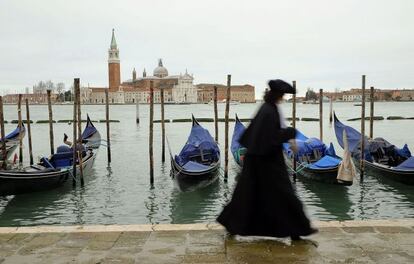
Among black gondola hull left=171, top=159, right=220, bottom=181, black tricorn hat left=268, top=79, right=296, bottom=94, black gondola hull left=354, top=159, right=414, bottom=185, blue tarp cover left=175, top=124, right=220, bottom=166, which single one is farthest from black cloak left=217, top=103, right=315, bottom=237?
blue tarp cover left=175, top=124, right=220, bottom=166

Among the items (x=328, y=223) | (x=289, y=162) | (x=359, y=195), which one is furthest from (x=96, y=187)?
(x=328, y=223)

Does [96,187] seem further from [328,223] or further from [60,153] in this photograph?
[328,223]

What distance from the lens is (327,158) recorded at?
9648 millimetres

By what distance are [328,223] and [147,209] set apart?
180 inches

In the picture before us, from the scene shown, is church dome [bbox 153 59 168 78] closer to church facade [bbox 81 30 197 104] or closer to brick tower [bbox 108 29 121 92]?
church facade [bbox 81 30 197 104]

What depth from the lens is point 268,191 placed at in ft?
10.8

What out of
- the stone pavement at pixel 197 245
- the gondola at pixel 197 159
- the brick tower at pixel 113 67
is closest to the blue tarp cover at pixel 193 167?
the gondola at pixel 197 159

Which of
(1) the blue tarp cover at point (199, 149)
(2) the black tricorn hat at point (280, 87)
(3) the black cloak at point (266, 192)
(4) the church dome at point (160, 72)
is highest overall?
(4) the church dome at point (160, 72)

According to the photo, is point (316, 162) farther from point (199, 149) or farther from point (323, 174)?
point (199, 149)

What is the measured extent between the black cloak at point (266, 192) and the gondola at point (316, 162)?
554 cm

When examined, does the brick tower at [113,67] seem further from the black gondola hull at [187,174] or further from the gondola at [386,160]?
the black gondola hull at [187,174]

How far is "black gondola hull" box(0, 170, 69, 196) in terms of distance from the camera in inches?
318

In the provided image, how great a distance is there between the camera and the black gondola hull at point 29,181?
8067 millimetres

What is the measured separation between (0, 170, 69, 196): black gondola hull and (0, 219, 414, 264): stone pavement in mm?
4426
